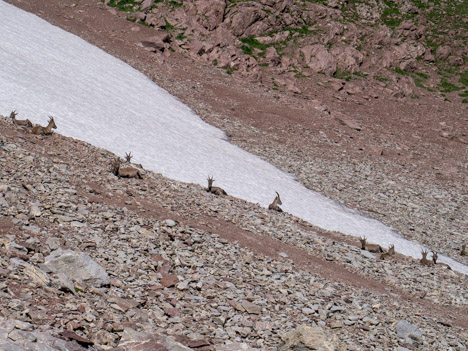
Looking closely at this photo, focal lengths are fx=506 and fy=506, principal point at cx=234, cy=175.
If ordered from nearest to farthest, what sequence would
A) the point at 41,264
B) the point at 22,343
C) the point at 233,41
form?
the point at 22,343 < the point at 41,264 < the point at 233,41

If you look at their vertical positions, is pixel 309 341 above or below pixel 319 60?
below

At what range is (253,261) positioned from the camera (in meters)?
13.4

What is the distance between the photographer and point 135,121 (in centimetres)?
2623

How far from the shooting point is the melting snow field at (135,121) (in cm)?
2156

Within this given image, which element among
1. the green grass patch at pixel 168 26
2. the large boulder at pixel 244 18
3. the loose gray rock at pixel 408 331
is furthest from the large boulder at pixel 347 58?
the loose gray rock at pixel 408 331

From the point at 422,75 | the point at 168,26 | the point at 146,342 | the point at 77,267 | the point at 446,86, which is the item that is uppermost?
the point at 422,75

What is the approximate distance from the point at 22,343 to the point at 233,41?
3492cm

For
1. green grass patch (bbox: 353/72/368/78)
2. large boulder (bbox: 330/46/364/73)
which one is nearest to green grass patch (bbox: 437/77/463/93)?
green grass patch (bbox: 353/72/368/78)

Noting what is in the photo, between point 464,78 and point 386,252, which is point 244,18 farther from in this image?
point 386,252

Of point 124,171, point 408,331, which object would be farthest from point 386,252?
point 124,171

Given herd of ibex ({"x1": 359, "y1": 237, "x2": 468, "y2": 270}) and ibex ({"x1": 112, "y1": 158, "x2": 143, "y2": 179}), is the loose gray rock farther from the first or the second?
ibex ({"x1": 112, "y1": 158, "x2": 143, "y2": 179})

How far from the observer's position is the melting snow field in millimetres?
21562

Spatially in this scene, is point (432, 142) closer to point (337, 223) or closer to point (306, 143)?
point (306, 143)

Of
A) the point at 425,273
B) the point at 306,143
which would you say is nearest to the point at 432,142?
the point at 306,143
